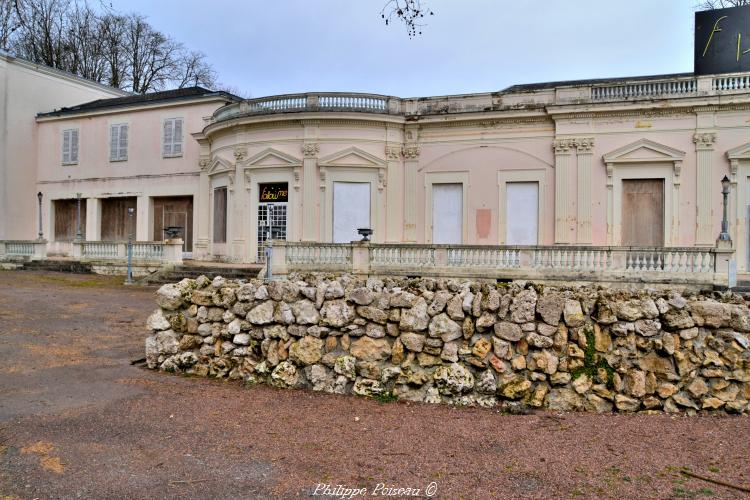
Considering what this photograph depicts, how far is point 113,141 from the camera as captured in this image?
28.2 metres

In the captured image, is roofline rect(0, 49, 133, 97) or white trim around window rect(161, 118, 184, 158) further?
roofline rect(0, 49, 133, 97)

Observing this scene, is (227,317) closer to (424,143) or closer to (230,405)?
(230,405)

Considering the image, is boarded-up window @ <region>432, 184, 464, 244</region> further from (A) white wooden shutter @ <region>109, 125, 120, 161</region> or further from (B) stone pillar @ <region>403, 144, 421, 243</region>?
(A) white wooden shutter @ <region>109, 125, 120, 161</region>

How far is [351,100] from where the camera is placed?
21391 millimetres

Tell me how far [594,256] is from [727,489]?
42.5 ft

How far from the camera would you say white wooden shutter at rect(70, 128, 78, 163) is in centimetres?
2927

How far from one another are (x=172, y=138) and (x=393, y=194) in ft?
40.6

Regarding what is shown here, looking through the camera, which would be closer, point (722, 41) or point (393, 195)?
point (722, 41)

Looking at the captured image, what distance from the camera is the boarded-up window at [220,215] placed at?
23797mm

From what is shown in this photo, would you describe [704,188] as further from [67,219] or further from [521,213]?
[67,219]

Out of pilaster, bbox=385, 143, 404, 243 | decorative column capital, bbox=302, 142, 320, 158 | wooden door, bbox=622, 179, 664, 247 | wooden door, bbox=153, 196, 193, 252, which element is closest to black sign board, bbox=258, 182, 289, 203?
decorative column capital, bbox=302, 142, 320, 158

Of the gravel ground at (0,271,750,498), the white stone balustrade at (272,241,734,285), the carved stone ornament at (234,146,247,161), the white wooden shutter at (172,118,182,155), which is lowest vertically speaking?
the gravel ground at (0,271,750,498)

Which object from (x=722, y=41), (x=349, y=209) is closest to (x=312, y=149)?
(x=349, y=209)

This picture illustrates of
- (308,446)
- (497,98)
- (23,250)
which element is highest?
(497,98)
